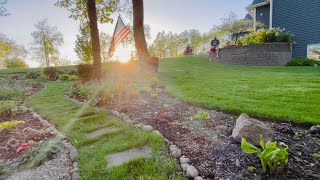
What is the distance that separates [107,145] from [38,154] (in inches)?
29.9

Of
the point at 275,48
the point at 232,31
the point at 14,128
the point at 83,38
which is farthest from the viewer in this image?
the point at 232,31

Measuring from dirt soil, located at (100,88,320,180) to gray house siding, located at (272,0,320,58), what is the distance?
42.8ft

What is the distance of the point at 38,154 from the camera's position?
7.59 ft

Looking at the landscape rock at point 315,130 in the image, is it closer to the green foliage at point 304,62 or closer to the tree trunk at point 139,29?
the tree trunk at point 139,29

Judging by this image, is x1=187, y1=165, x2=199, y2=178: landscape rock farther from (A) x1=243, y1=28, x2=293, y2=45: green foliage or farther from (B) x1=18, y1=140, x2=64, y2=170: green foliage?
(A) x1=243, y1=28, x2=293, y2=45: green foliage

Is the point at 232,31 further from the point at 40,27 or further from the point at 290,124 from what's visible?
the point at 40,27

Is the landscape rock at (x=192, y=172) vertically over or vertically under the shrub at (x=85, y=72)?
under

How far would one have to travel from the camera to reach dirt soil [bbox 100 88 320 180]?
6.30 ft

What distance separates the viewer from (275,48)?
11.9 meters

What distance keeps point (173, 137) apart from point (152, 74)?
6102mm

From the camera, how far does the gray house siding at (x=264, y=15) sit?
581 inches

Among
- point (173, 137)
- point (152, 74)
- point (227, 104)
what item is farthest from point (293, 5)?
point (173, 137)

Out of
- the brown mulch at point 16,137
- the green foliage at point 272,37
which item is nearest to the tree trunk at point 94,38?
the brown mulch at point 16,137

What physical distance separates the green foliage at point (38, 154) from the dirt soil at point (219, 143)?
1342mm
